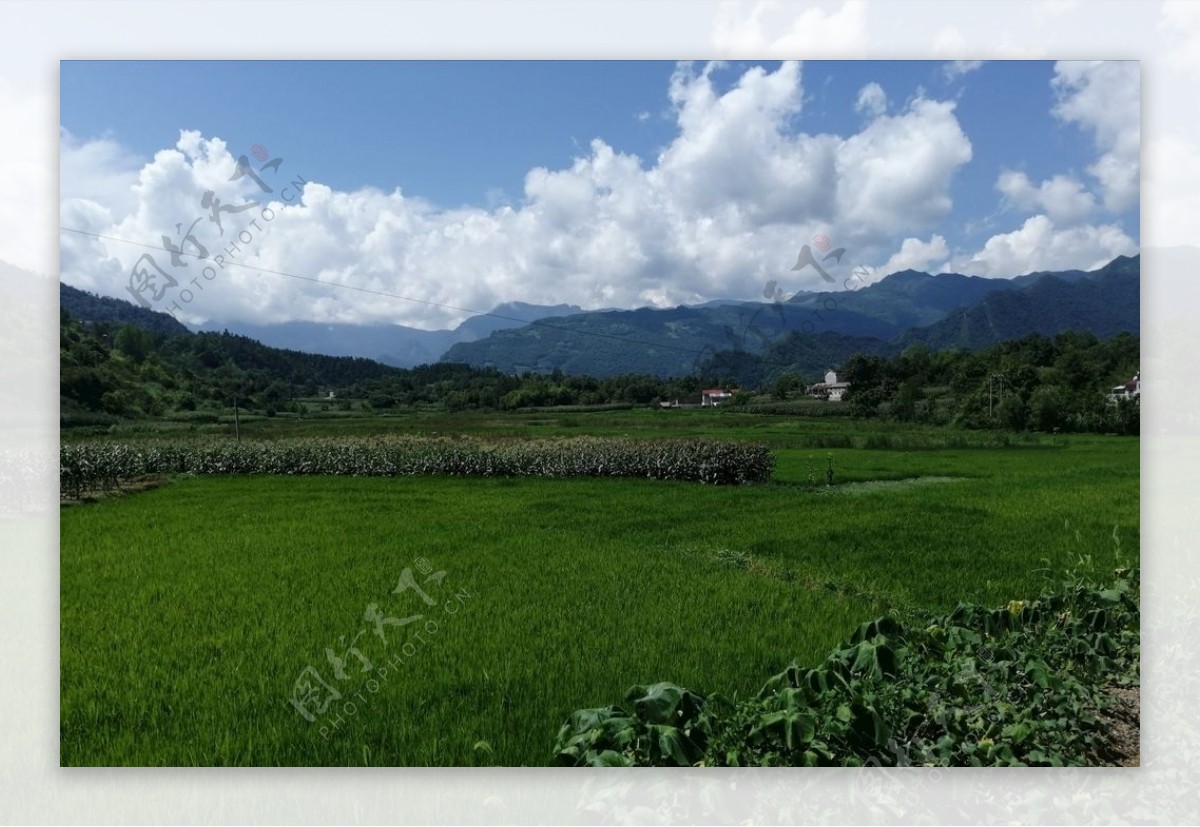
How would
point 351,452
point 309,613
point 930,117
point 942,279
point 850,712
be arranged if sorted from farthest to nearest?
point 351,452 < point 942,279 < point 930,117 < point 309,613 < point 850,712

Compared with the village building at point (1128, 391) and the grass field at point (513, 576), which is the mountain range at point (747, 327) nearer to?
the village building at point (1128, 391)

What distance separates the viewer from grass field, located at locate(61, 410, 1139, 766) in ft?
10.1

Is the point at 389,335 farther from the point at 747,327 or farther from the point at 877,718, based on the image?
the point at 877,718

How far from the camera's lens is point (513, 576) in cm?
399

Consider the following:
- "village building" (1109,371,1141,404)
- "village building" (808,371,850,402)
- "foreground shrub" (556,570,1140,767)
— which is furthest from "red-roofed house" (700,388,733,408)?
"village building" (1109,371,1141,404)

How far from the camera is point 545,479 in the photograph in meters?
5.23

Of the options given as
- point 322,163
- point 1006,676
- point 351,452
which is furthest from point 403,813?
point 322,163

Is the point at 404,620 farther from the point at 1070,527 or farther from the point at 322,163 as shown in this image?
the point at 1070,527

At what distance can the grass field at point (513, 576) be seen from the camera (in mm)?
3070

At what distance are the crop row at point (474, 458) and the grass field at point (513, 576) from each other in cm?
10

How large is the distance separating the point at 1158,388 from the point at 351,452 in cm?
467

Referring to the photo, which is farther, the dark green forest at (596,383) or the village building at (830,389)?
the village building at (830,389)

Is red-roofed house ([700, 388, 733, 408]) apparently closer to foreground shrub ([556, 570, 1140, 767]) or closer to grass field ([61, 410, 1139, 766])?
grass field ([61, 410, 1139, 766])

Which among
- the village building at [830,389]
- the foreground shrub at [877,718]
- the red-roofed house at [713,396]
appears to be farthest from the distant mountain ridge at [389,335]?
the foreground shrub at [877,718]
